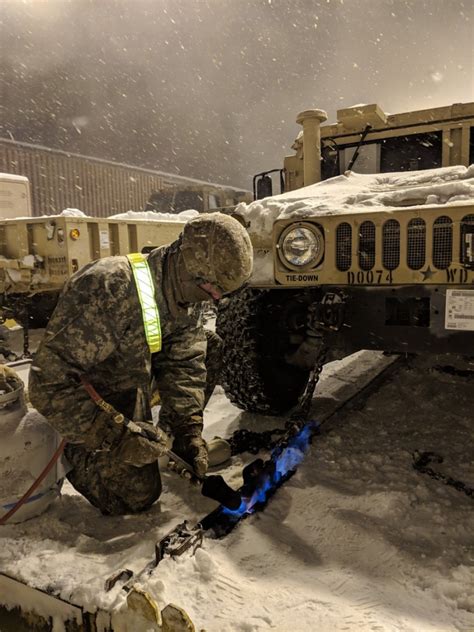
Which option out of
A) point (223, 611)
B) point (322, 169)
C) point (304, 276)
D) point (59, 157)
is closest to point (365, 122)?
point (322, 169)

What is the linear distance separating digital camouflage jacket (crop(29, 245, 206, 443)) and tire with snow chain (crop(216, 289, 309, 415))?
2.86 feet

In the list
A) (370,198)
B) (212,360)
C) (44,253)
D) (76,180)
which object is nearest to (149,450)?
(212,360)

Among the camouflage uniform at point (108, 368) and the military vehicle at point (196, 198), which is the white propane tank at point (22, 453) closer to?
the camouflage uniform at point (108, 368)

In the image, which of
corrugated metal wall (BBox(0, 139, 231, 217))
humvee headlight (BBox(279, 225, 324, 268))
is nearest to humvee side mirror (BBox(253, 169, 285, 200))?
humvee headlight (BBox(279, 225, 324, 268))

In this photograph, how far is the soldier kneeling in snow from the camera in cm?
202

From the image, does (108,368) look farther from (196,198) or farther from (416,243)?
(196,198)

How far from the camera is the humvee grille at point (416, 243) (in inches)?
92.1

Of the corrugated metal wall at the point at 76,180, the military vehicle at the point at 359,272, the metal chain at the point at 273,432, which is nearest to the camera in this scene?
the military vehicle at the point at 359,272

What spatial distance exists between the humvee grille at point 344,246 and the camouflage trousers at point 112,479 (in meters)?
1.11

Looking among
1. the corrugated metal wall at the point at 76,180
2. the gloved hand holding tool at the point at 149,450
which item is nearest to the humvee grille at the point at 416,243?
the gloved hand holding tool at the point at 149,450

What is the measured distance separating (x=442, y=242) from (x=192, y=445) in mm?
1365

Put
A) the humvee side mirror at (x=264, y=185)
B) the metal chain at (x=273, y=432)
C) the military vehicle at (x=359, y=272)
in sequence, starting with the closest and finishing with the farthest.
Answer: the military vehicle at (x=359, y=272), the metal chain at (x=273, y=432), the humvee side mirror at (x=264, y=185)

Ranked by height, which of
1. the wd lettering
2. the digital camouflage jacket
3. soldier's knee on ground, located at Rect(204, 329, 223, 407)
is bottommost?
soldier's knee on ground, located at Rect(204, 329, 223, 407)

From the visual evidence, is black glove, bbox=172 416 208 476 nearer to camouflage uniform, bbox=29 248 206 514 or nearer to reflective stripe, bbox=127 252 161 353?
camouflage uniform, bbox=29 248 206 514
